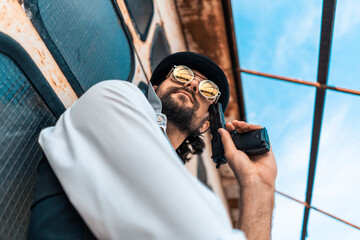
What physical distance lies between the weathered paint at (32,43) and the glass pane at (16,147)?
0.11 metres

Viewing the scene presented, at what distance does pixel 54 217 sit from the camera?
83cm

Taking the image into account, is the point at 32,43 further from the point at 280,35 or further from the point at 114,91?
the point at 280,35

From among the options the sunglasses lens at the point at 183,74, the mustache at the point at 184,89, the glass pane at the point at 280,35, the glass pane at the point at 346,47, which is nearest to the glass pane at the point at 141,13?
the sunglasses lens at the point at 183,74

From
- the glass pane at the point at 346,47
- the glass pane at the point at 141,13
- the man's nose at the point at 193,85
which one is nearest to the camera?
the man's nose at the point at 193,85

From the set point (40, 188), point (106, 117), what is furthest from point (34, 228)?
point (106, 117)

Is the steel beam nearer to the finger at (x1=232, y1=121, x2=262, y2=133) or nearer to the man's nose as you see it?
the man's nose

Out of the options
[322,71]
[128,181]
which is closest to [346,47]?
[322,71]

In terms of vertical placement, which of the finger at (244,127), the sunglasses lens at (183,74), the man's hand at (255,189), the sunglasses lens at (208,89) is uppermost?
the sunglasses lens at (183,74)

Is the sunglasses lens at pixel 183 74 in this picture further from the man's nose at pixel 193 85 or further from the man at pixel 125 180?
the man at pixel 125 180

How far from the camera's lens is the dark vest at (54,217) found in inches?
31.6

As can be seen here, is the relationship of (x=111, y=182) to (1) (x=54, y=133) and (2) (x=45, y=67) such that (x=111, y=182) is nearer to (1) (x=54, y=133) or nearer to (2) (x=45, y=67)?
(1) (x=54, y=133)

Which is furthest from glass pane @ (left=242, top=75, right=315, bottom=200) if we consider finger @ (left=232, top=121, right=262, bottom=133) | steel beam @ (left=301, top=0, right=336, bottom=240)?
finger @ (left=232, top=121, right=262, bottom=133)

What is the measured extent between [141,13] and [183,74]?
1.05 m

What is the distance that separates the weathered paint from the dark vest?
0.55 meters
